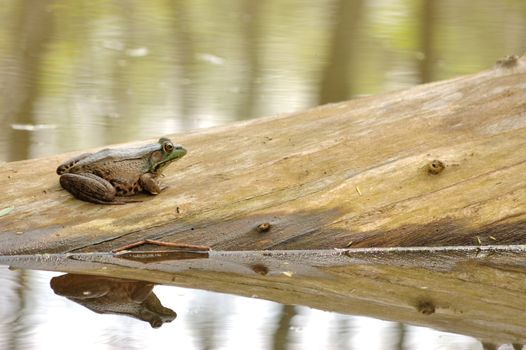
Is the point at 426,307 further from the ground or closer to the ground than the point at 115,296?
further from the ground

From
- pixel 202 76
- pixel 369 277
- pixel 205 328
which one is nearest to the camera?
pixel 205 328

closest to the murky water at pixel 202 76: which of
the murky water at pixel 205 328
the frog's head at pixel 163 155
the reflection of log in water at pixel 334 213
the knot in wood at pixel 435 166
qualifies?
the murky water at pixel 205 328

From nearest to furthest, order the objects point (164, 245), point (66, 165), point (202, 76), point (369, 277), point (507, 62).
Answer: point (369, 277), point (164, 245), point (66, 165), point (507, 62), point (202, 76)

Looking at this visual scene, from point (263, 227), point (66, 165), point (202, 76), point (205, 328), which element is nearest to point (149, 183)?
point (66, 165)

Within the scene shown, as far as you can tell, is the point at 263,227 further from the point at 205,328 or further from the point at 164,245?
the point at 205,328

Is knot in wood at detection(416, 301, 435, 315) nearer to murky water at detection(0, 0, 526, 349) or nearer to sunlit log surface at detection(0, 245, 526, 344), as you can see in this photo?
sunlit log surface at detection(0, 245, 526, 344)

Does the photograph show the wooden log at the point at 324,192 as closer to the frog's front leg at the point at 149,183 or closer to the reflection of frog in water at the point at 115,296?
the frog's front leg at the point at 149,183

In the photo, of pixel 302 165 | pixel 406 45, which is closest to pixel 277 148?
pixel 302 165
